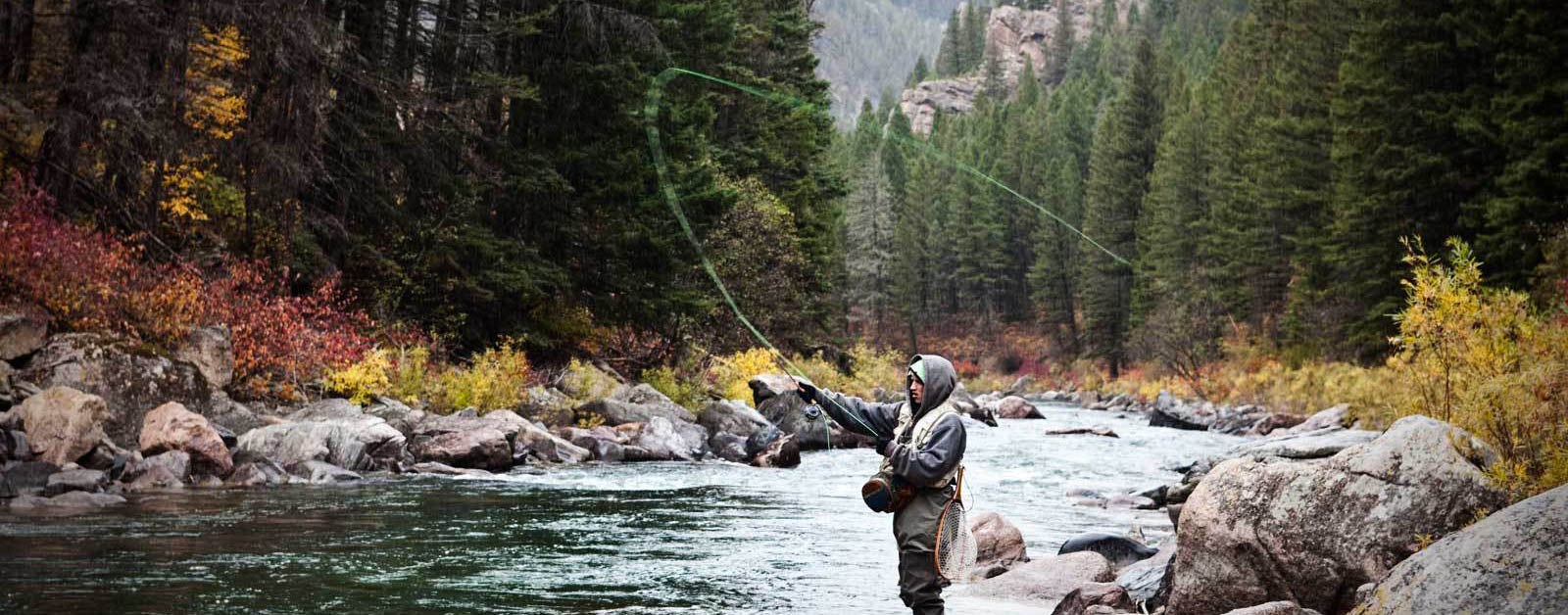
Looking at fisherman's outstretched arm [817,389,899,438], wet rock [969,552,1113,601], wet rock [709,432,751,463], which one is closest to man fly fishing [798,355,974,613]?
fisherman's outstretched arm [817,389,899,438]

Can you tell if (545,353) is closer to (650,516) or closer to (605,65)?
(605,65)

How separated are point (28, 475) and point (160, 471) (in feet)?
5.48

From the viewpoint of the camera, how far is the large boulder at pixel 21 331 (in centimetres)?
1373

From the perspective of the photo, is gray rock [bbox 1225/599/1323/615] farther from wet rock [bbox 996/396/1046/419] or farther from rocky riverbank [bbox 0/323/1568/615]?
wet rock [bbox 996/396/1046/419]

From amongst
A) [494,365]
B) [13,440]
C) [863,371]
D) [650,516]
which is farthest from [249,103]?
[863,371]

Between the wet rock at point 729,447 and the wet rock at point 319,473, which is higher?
the wet rock at point 319,473

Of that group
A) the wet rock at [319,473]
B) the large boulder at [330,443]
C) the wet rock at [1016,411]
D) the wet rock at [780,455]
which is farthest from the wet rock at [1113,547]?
the wet rock at [1016,411]

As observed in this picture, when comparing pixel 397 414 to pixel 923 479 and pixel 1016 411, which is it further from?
pixel 1016 411

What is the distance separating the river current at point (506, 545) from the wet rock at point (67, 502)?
259 millimetres

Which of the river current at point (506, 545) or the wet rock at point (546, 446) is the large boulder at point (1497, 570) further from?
the wet rock at point (546, 446)

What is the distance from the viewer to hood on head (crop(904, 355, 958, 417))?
610cm

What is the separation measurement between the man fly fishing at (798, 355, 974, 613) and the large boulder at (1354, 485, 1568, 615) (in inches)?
78.7

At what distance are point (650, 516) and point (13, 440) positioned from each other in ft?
21.2

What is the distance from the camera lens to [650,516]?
12.5 m
